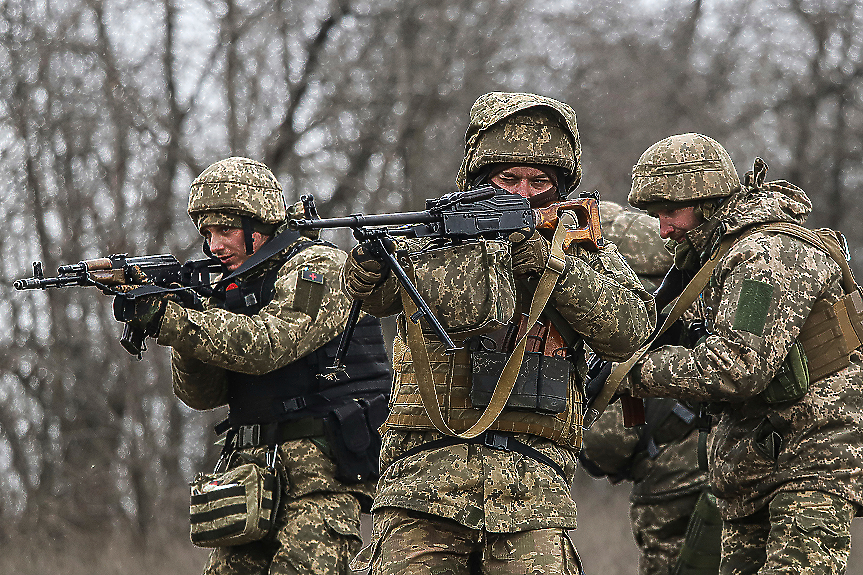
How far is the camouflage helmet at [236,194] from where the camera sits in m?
6.53

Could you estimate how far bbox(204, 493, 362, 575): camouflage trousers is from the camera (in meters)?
6.09

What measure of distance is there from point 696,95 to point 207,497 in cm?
1483

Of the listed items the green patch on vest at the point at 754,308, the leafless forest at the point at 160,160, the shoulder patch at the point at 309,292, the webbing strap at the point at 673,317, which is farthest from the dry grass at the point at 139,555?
the green patch on vest at the point at 754,308

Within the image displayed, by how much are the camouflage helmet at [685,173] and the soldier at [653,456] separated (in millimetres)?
1403

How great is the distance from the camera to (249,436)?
642 cm

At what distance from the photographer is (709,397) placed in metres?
5.44

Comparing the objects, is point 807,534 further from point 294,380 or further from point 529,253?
point 294,380

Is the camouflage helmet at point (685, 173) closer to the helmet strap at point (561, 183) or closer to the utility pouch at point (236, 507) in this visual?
the helmet strap at point (561, 183)

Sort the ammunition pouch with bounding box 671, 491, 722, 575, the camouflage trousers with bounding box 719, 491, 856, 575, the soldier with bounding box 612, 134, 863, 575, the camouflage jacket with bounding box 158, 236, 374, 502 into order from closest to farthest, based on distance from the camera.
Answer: the camouflage trousers with bounding box 719, 491, 856, 575
the soldier with bounding box 612, 134, 863, 575
the camouflage jacket with bounding box 158, 236, 374, 502
the ammunition pouch with bounding box 671, 491, 722, 575

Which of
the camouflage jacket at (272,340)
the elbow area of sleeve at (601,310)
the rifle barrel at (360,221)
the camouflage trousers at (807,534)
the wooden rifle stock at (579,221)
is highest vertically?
the camouflage jacket at (272,340)

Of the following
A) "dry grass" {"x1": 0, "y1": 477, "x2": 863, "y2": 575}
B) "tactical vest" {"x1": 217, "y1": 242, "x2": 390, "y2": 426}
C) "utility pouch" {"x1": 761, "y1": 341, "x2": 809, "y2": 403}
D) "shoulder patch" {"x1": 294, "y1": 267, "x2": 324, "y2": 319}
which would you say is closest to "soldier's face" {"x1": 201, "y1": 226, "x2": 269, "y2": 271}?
"tactical vest" {"x1": 217, "y1": 242, "x2": 390, "y2": 426}

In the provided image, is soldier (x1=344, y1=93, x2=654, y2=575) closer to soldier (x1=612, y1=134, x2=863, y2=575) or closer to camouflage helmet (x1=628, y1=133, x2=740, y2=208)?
soldier (x1=612, y1=134, x2=863, y2=575)

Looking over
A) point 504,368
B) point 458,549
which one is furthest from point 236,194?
point 458,549

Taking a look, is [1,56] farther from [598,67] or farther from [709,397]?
[709,397]
